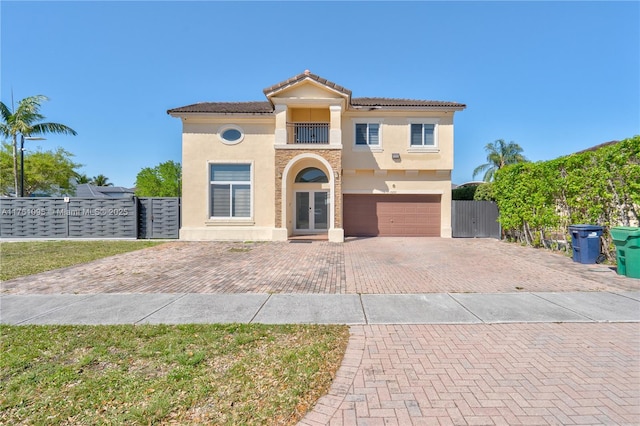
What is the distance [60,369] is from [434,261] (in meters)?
9.36

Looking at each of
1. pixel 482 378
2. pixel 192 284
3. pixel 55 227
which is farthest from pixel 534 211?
pixel 55 227

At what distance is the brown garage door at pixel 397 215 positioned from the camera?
1577 centimetres

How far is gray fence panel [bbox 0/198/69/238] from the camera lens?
15.5 meters

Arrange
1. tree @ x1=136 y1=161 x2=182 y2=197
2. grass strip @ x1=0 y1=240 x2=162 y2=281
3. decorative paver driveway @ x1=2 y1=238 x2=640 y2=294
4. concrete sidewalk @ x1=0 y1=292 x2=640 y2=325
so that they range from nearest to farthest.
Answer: concrete sidewalk @ x1=0 y1=292 x2=640 y2=325
decorative paver driveway @ x1=2 y1=238 x2=640 y2=294
grass strip @ x1=0 y1=240 x2=162 y2=281
tree @ x1=136 y1=161 x2=182 y2=197

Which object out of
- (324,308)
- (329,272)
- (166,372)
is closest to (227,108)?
(329,272)

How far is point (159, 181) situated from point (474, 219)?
35.9m

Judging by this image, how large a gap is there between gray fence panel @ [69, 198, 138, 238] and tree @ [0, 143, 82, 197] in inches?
839

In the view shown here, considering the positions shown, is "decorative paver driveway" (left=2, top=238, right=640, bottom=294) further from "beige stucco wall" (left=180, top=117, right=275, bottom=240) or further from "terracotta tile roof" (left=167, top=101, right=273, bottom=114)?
"terracotta tile roof" (left=167, top=101, right=273, bottom=114)

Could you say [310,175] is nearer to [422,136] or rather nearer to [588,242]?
[422,136]

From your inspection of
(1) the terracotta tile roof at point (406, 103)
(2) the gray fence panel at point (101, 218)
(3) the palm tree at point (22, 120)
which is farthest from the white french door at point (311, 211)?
(3) the palm tree at point (22, 120)

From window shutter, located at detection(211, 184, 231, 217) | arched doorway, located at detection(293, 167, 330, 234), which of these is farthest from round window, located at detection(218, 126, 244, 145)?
arched doorway, located at detection(293, 167, 330, 234)

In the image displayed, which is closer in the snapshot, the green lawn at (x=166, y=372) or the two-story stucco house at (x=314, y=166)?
the green lawn at (x=166, y=372)

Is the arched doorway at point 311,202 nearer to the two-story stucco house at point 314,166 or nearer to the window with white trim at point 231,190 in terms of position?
the two-story stucco house at point 314,166

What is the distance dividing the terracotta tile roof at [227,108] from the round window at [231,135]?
0.86m
